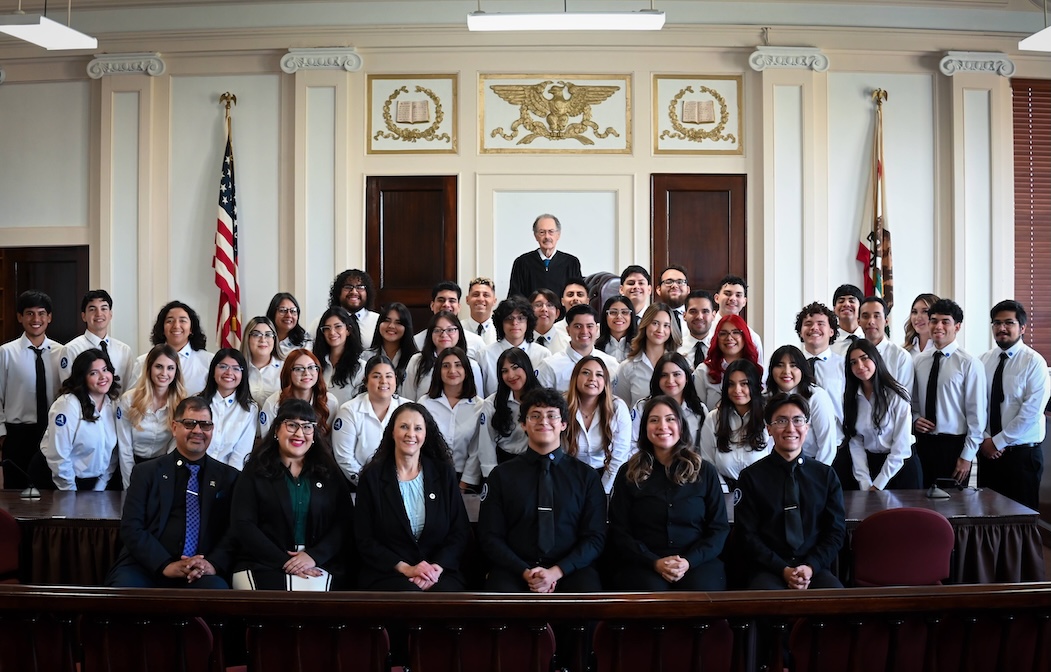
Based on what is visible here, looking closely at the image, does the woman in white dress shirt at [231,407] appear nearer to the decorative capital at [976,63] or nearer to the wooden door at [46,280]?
the wooden door at [46,280]

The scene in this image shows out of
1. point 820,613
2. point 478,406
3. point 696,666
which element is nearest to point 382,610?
point 696,666

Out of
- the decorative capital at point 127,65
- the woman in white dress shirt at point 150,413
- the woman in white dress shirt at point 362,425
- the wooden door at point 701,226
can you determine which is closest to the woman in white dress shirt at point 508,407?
the woman in white dress shirt at point 362,425

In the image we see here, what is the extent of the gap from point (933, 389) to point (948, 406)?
0.40ft

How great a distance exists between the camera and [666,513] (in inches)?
147

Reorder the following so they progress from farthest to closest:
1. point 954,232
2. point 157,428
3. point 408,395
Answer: point 954,232 < point 408,395 < point 157,428

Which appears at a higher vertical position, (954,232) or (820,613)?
(954,232)

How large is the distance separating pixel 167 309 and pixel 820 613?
4146mm

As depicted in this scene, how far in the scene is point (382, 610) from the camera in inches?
89.9

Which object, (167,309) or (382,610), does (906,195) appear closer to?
(167,309)

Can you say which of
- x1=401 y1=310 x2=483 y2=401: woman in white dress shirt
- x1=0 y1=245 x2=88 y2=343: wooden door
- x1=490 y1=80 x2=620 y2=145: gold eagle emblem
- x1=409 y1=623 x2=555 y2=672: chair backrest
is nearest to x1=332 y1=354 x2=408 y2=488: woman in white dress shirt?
x1=401 y1=310 x2=483 y2=401: woman in white dress shirt

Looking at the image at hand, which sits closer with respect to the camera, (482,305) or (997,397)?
(997,397)

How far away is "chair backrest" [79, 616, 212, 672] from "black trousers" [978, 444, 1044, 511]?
461cm

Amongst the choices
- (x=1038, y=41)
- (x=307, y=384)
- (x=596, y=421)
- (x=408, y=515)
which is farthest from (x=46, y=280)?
(x=1038, y=41)

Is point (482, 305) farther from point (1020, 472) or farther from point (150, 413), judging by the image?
point (1020, 472)
